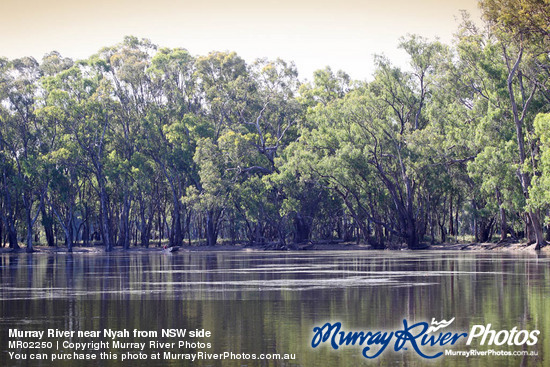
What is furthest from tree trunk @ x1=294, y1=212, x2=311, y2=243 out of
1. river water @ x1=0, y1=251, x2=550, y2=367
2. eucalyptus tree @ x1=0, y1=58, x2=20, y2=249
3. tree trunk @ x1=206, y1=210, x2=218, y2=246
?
river water @ x1=0, y1=251, x2=550, y2=367

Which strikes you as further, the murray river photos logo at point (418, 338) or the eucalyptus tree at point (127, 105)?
the eucalyptus tree at point (127, 105)

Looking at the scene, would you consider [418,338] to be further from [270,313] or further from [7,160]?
[7,160]

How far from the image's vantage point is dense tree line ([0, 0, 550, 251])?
67.6 m

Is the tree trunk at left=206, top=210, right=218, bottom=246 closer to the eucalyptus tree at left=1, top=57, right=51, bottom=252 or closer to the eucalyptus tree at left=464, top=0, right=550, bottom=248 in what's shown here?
the eucalyptus tree at left=1, top=57, right=51, bottom=252

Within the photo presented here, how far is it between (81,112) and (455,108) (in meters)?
44.3

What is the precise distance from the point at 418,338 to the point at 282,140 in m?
84.8

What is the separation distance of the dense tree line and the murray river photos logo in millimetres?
47985

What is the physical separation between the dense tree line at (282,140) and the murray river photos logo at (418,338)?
47985 mm

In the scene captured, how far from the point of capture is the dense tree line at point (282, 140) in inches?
2662

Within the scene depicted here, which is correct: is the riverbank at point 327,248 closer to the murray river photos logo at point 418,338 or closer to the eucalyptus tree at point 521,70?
the eucalyptus tree at point 521,70

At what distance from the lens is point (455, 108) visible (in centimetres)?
7550

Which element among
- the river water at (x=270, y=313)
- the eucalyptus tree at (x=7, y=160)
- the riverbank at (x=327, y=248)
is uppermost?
the eucalyptus tree at (x=7, y=160)

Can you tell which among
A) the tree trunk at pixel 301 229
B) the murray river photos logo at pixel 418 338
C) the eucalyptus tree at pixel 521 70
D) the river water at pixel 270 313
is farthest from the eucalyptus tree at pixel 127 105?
the murray river photos logo at pixel 418 338

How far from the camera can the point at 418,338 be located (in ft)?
49.5
